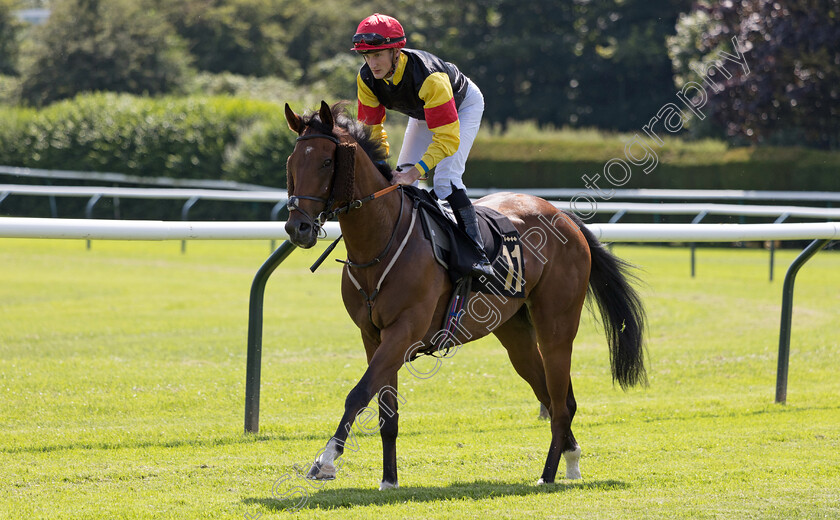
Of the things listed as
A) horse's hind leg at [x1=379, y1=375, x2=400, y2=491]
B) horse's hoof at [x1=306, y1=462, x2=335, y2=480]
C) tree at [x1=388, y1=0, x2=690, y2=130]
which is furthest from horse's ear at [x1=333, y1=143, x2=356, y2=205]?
tree at [x1=388, y1=0, x2=690, y2=130]

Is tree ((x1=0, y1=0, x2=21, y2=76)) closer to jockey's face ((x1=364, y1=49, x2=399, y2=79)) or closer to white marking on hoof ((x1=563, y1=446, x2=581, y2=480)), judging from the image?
jockey's face ((x1=364, y1=49, x2=399, y2=79))

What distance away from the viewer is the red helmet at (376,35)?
14.2 ft

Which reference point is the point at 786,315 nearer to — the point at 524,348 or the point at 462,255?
the point at 524,348

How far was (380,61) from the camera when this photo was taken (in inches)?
174

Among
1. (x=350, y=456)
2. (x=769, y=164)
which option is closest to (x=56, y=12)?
(x=769, y=164)

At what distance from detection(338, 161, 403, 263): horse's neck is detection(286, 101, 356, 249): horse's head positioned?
149mm

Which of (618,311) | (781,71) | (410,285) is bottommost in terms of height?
(618,311)

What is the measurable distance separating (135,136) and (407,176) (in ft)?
63.3

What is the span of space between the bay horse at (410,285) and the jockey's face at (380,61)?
0.29 meters

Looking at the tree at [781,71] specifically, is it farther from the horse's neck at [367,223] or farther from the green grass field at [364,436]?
the horse's neck at [367,223]

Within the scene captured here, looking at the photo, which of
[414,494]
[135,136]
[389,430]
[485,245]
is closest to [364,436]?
[389,430]

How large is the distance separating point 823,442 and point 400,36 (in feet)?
10.3

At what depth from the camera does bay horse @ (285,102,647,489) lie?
3953mm

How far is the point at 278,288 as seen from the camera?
491 inches
